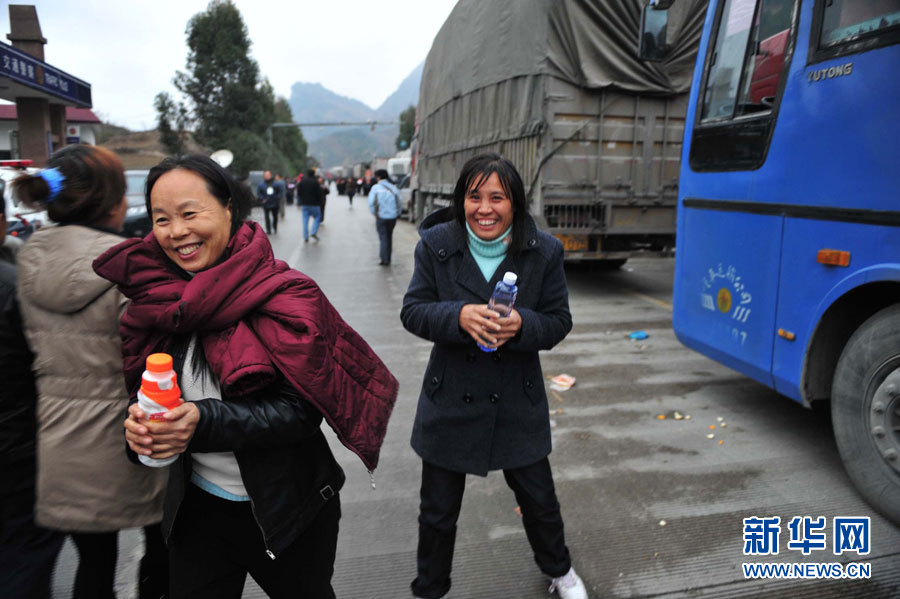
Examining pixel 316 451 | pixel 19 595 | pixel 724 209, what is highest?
pixel 724 209

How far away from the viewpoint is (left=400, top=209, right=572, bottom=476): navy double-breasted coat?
2295 millimetres

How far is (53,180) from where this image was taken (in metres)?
1.91

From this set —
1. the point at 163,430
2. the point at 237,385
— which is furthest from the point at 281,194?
the point at 163,430

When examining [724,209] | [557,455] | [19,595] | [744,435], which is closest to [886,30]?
[724,209]

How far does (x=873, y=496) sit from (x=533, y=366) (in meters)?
2.16

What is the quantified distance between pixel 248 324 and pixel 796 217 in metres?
3.19

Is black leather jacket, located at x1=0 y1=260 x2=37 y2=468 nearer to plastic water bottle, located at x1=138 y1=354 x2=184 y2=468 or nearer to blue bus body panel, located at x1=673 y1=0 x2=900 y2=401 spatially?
plastic water bottle, located at x1=138 y1=354 x2=184 y2=468

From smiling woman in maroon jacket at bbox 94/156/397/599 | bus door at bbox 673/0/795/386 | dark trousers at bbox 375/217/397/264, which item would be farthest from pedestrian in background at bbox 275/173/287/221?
smiling woman in maroon jacket at bbox 94/156/397/599

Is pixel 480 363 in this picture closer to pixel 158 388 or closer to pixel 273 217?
pixel 158 388

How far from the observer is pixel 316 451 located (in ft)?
5.78

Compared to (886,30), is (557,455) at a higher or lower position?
lower

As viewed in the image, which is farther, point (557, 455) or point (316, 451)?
point (557, 455)

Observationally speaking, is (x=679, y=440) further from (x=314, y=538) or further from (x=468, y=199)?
(x=314, y=538)

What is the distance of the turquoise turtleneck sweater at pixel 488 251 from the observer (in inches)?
91.0
